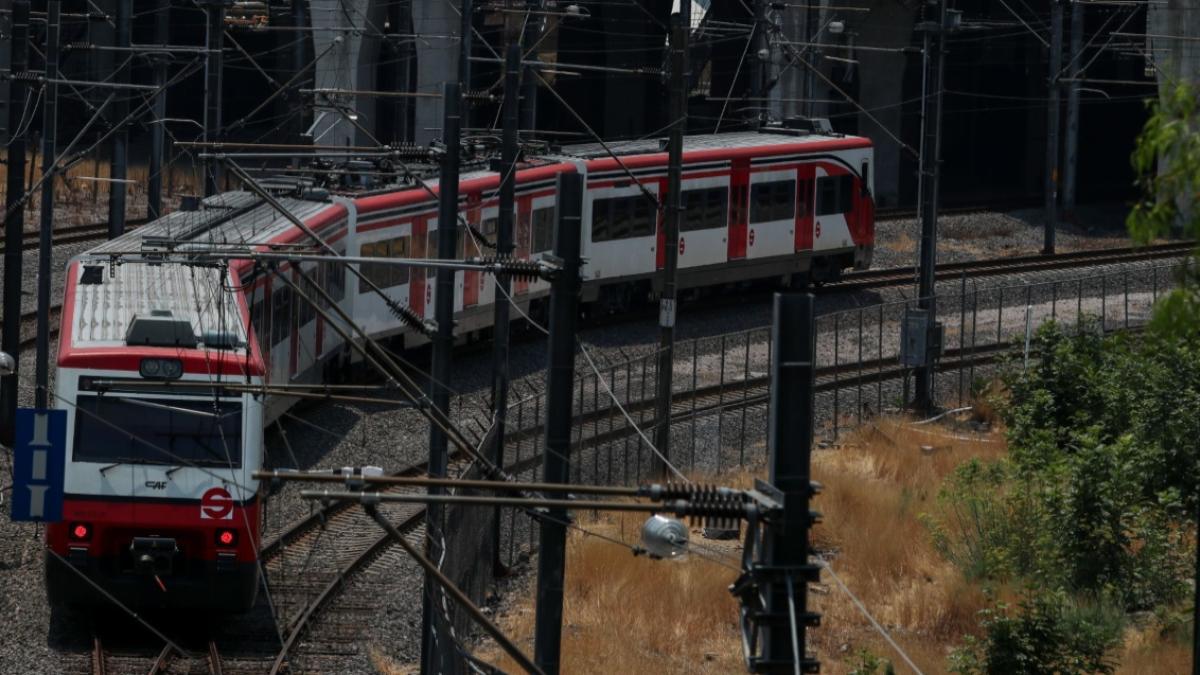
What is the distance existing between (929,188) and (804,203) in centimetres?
933

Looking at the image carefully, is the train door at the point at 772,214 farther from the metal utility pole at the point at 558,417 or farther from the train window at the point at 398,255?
the metal utility pole at the point at 558,417

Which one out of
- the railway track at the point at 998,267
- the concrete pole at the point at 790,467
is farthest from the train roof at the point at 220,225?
the railway track at the point at 998,267

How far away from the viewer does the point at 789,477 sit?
8758mm

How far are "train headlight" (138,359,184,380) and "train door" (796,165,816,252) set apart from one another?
2154 cm

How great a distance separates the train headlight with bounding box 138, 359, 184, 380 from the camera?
1712 centimetres

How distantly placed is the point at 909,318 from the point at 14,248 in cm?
1262

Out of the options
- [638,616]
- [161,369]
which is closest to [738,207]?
[638,616]

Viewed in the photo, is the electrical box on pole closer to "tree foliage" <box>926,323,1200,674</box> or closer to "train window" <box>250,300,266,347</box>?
"tree foliage" <box>926,323,1200,674</box>

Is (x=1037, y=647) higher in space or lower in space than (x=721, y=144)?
lower

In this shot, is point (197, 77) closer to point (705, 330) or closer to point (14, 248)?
point (705, 330)

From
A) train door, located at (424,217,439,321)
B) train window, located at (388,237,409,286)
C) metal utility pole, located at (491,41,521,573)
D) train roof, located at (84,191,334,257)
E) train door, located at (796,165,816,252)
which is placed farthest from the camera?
train door, located at (796,165,816,252)

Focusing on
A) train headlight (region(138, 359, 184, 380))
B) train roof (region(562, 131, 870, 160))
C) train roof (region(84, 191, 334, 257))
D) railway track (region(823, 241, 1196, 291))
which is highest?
train roof (region(562, 131, 870, 160))

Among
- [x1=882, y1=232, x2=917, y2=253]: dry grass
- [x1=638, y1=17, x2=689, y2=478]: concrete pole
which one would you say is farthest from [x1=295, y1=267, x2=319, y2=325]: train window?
[x1=882, y1=232, x2=917, y2=253]: dry grass

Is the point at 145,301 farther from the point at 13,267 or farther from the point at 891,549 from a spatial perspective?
the point at 891,549
